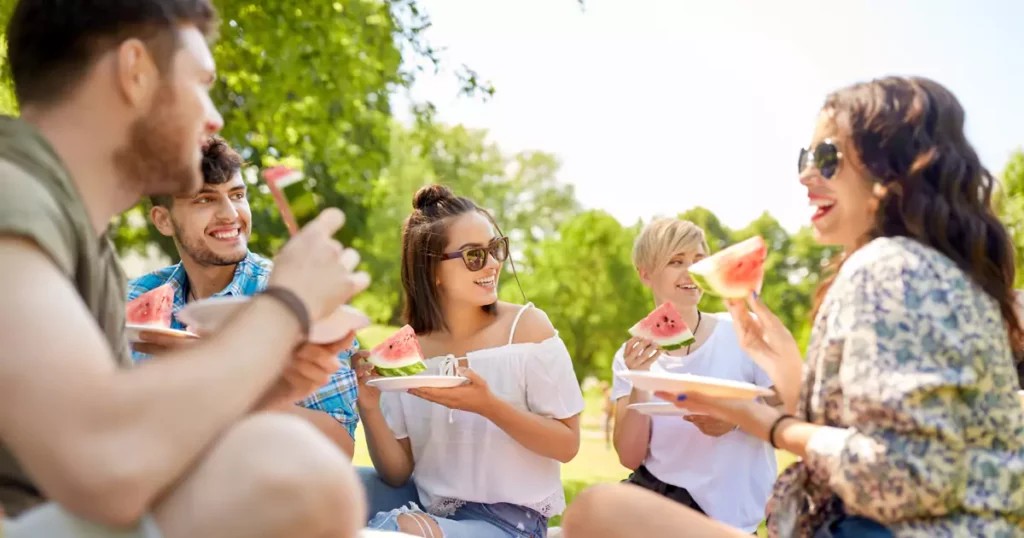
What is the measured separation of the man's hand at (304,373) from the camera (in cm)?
263

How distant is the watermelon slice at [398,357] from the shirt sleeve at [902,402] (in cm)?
235

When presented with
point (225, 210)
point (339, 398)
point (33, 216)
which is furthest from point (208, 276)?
point (33, 216)

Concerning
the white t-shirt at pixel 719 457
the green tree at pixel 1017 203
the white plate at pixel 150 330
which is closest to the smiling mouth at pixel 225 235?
the white plate at pixel 150 330

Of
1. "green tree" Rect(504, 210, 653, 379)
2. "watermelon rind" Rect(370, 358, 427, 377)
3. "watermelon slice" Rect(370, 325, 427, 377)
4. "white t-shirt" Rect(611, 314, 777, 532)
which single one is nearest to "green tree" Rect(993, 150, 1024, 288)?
"green tree" Rect(504, 210, 653, 379)

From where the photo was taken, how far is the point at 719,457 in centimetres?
536

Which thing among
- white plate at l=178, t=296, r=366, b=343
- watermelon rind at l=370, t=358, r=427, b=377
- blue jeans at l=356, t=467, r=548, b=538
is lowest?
blue jeans at l=356, t=467, r=548, b=538

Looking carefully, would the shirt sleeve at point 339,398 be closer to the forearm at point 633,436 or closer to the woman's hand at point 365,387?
the woman's hand at point 365,387

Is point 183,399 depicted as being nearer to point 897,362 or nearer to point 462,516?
point 897,362

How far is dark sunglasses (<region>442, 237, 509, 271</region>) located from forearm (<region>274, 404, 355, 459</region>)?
3.59ft

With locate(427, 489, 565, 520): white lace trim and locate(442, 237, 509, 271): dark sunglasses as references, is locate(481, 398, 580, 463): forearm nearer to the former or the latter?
locate(427, 489, 565, 520): white lace trim

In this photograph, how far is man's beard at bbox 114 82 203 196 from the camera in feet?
7.02

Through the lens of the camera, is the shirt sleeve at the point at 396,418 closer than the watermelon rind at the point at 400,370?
No

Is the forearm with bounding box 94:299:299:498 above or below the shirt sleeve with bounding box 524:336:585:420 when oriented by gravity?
above

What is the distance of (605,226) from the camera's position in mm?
32344
